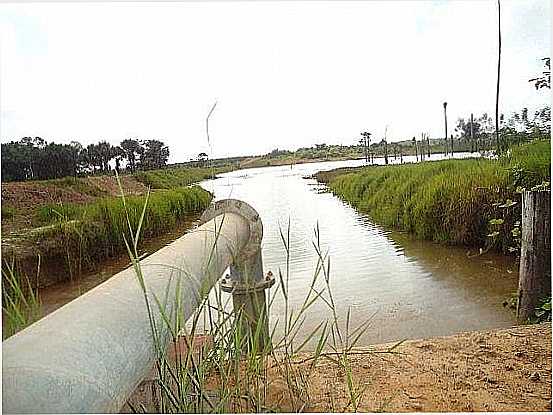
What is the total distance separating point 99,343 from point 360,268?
994 mm

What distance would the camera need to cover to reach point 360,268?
55.4 inches

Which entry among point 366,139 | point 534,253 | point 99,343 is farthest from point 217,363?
point 534,253

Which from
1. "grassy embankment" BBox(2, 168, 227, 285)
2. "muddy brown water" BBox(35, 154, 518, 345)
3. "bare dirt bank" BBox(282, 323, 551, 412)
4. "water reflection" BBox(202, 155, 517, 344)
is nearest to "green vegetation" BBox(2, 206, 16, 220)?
"grassy embankment" BBox(2, 168, 227, 285)

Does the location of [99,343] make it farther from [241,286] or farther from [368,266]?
[368,266]

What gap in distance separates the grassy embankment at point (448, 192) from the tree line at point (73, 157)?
425 millimetres

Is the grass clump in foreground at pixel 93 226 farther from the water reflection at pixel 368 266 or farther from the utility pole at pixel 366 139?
the utility pole at pixel 366 139

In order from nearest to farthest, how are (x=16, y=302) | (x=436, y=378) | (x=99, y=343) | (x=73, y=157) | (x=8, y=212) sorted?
(x=99, y=343) → (x=16, y=302) → (x=8, y=212) → (x=73, y=157) → (x=436, y=378)

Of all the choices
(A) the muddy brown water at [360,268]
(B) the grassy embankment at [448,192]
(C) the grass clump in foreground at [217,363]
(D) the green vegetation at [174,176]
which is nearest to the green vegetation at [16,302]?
(A) the muddy brown water at [360,268]

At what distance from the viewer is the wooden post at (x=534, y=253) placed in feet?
4.93

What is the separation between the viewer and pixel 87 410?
454 mm

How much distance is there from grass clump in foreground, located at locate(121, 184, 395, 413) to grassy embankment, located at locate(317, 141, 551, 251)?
47cm

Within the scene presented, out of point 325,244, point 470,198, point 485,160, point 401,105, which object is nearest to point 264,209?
point 325,244

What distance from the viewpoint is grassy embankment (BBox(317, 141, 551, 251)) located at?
1.40 meters

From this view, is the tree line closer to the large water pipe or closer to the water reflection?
the water reflection
